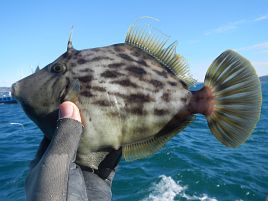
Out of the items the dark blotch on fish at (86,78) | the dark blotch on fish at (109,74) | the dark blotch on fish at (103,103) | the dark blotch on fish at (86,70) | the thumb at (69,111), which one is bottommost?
the thumb at (69,111)

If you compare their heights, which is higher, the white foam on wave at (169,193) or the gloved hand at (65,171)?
the gloved hand at (65,171)

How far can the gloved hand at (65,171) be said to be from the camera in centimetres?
239

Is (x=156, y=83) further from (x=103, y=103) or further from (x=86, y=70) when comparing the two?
(x=86, y=70)

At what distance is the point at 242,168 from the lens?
46.9ft

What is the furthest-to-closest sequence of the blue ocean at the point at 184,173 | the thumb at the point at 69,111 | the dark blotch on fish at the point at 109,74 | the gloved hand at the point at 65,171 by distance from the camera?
the blue ocean at the point at 184,173 < the dark blotch on fish at the point at 109,74 < the thumb at the point at 69,111 < the gloved hand at the point at 65,171

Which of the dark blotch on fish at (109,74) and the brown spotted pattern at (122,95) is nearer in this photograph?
the brown spotted pattern at (122,95)

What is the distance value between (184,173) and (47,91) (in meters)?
11.0

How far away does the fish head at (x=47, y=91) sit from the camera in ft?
9.59

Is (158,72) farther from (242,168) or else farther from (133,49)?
(242,168)

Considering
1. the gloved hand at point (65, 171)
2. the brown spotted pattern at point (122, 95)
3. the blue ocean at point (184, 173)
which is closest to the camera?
the gloved hand at point (65, 171)

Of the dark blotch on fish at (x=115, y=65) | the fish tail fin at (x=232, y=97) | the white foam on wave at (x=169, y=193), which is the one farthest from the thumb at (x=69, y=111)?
the white foam on wave at (x=169, y=193)

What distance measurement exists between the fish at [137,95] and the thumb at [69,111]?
0.07 m

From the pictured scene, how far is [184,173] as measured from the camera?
13.3 meters

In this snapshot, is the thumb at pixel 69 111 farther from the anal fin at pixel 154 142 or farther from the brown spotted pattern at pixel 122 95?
the anal fin at pixel 154 142
